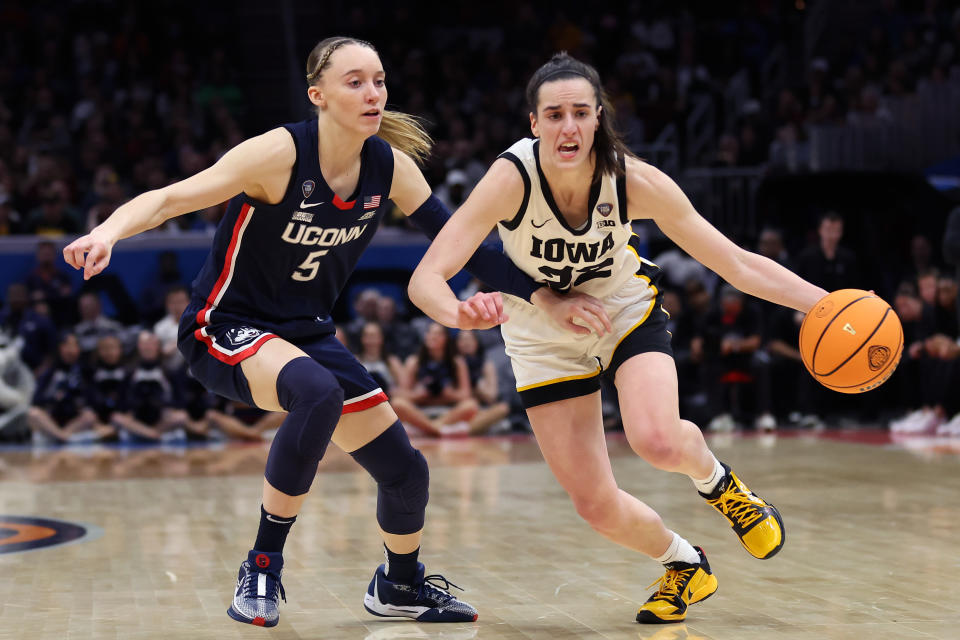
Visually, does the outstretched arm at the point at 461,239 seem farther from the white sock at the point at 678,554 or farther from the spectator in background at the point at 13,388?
the spectator in background at the point at 13,388

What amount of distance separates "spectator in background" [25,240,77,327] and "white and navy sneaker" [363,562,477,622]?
309 inches

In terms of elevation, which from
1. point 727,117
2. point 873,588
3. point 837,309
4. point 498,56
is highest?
point 498,56

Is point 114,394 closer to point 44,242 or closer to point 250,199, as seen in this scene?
point 44,242

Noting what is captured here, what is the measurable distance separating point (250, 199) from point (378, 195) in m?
0.44

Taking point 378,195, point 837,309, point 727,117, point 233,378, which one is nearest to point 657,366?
point 837,309

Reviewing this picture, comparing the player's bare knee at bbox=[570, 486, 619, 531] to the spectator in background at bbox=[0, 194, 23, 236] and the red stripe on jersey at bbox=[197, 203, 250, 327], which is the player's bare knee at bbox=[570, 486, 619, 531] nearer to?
the red stripe on jersey at bbox=[197, 203, 250, 327]

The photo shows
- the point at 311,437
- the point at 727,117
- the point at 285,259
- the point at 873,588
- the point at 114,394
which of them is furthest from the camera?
the point at 727,117

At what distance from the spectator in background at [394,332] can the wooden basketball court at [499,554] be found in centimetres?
237

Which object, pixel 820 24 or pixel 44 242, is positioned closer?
pixel 44 242

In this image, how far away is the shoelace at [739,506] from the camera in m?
4.09

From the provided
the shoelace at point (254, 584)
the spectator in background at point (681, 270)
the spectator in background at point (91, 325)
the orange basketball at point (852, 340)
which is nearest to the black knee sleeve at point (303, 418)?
the shoelace at point (254, 584)

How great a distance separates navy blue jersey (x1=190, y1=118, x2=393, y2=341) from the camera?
12.8ft

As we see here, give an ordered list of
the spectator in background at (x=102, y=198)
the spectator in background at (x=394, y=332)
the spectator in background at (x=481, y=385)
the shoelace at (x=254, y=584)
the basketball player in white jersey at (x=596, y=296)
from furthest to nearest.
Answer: the spectator in background at (x=102, y=198) → the spectator in background at (x=394, y=332) → the spectator in background at (x=481, y=385) → the basketball player in white jersey at (x=596, y=296) → the shoelace at (x=254, y=584)

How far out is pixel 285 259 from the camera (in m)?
3.95
